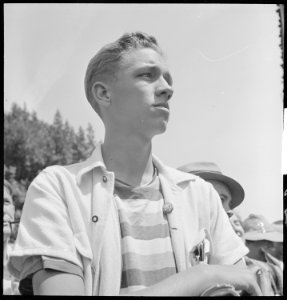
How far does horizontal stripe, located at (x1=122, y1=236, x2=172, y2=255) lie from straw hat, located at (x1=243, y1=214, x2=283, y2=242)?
0.45m

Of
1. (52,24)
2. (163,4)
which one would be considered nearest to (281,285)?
(163,4)

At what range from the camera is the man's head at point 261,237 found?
276 centimetres

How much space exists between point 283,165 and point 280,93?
368 mm

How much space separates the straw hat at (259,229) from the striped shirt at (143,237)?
17.6 inches

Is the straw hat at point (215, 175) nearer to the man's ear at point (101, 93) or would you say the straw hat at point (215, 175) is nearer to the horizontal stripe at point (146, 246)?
the horizontal stripe at point (146, 246)

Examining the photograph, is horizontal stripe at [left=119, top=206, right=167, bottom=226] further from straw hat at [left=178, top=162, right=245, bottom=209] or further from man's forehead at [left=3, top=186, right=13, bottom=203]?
man's forehead at [left=3, top=186, right=13, bottom=203]

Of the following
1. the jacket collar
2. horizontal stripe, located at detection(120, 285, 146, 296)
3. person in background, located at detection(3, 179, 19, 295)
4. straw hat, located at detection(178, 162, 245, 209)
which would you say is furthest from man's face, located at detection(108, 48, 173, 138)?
horizontal stripe, located at detection(120, 285, 146, 296)

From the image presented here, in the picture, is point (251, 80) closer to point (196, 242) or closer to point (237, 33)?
point (237, 33)

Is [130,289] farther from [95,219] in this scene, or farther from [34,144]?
[34,144]

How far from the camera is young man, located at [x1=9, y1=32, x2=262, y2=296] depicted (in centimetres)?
246

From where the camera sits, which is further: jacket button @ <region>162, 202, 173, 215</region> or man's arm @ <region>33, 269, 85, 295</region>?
jacket button @ <region>162, 202, 173, 215</region>

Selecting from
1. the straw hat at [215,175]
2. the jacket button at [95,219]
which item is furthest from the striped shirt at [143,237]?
the straw hat at [215,175]

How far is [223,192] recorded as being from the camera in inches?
110

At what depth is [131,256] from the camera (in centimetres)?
252
